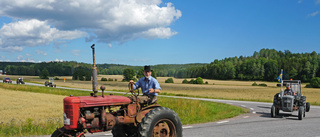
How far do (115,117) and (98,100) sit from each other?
21.8 inches

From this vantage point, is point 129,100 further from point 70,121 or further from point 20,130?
point 20,130

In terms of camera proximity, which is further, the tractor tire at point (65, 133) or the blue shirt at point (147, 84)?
the blue shirt at point (147, 84)

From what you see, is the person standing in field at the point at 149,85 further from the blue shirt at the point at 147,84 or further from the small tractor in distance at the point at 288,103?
the small tractor in distance at the point at 288,103

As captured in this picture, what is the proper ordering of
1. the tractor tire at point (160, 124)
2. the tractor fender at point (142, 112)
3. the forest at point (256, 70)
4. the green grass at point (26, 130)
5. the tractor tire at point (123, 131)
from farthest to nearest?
the forest at point (256, 70) → the green grass at point (26, 130) → the tractor tire at point (123, 131) → the tractor fender at point (142, 112) → the tractor tire at point (160, 124)

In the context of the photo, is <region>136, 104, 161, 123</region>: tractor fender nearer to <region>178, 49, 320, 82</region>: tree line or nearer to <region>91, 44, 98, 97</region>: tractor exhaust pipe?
<region>91, 44, 98, 97</region>: tractor exhaust pipe

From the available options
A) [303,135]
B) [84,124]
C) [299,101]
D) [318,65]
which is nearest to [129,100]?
[84,124]

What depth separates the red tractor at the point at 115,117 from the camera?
4664 mm

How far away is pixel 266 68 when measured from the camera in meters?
111

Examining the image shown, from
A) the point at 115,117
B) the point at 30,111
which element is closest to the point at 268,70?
the point at 30,111

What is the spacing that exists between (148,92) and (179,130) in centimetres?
112

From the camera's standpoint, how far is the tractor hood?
468cm

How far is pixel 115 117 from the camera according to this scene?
5223 mm

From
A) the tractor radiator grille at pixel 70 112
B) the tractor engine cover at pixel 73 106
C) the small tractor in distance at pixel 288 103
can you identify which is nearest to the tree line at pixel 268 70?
the small tractor in distance at pixel 288 103

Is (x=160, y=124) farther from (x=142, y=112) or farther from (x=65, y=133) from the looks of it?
(x=65, y=133)
